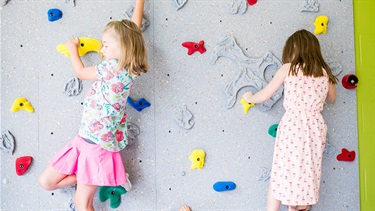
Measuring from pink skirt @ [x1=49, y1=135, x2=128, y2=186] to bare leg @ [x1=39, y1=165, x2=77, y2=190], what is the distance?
0.07 ft

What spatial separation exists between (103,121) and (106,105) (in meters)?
0.06

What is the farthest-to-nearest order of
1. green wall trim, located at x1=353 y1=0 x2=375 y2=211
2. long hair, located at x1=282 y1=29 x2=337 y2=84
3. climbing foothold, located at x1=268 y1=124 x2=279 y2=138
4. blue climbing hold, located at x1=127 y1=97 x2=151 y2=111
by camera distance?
green wall trim, located at x1=353 y1=0 x2=375 y2=211, climbing foothold, located at x1=268 y1=124 x2=279 y2=138, blue climbing hold, located at x1=127 y1=97 x2=151 y2=111, long hair, located at x1=282 y1=29 x2=337 y2=84

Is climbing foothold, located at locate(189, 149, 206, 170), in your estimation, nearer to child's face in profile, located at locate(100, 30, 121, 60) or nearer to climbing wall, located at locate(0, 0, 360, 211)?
climbing wall, located at locate(0, 0, 360, 211)

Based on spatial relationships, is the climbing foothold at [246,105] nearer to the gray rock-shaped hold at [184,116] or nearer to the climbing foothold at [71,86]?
the gray rock-shaped hold at [184,116]

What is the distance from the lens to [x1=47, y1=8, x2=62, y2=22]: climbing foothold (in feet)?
5.48

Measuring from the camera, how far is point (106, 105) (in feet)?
4.98

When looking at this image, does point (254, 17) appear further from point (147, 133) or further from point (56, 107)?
point (56, 107)

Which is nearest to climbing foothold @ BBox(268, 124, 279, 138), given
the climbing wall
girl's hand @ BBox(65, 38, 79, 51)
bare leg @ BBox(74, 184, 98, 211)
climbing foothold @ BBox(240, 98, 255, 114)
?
the climbing wall

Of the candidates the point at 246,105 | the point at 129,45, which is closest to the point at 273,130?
the point at 246,105

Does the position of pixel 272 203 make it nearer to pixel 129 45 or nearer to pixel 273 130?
pixel 273 130

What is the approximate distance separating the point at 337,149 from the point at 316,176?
1.11 ft

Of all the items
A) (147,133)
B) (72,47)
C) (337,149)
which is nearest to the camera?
(72,47)

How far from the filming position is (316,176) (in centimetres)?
164

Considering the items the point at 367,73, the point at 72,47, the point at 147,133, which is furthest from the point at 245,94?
the point at 72,47
